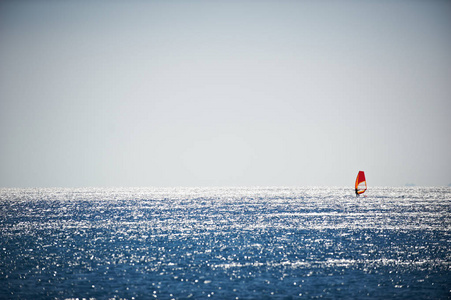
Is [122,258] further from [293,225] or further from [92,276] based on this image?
[293,225]

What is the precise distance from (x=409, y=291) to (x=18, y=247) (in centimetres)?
5552

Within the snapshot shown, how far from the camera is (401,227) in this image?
86.6 meters

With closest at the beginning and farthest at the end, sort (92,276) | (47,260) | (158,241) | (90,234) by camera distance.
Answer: (92,276), (47,260), (158,241), (90,234)

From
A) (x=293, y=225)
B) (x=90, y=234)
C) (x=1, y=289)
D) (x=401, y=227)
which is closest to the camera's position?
(x=1, y=289)

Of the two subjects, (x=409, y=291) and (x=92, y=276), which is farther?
(x=92, y=276)

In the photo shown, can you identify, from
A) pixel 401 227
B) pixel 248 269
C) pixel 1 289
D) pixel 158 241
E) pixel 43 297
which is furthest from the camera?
pixel 401 227

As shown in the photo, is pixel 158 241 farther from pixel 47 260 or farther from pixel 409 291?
pixel 409 291

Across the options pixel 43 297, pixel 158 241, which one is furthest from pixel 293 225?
pixel 43 297

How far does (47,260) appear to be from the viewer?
5194cm

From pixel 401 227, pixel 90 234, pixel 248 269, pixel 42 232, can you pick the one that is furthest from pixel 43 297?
pixel 401 227

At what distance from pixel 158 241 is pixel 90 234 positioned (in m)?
18.9

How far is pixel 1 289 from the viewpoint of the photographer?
38.2 m

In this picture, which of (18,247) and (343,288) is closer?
(343,288)

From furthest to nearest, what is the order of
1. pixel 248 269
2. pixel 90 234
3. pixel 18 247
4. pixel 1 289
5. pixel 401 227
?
pixel 401 227
pixel 90 234
pixel 18 247
pixel 248 269
pixel 1 289
